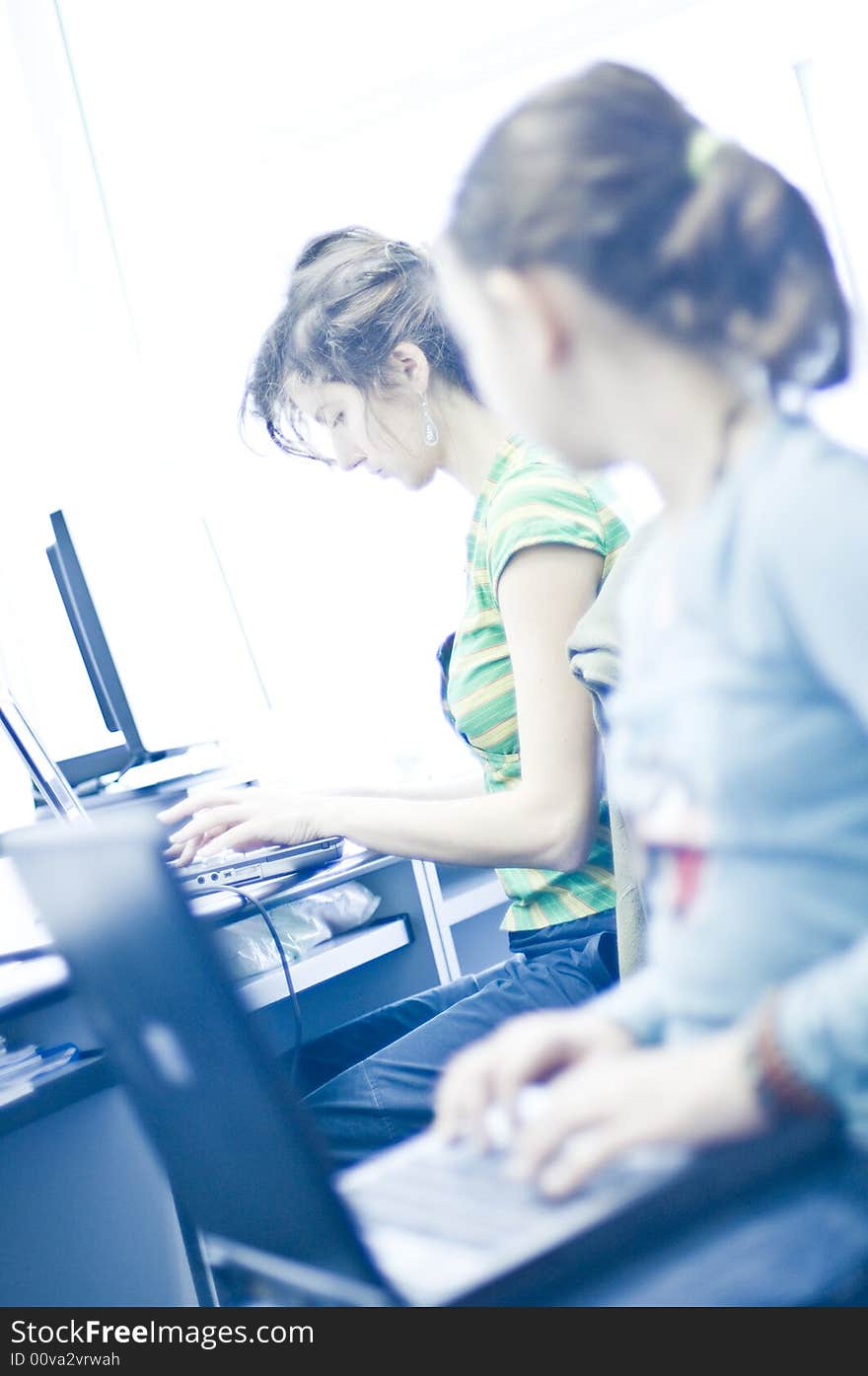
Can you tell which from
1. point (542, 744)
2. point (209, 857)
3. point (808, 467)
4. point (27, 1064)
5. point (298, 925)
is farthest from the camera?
point (298, 925)

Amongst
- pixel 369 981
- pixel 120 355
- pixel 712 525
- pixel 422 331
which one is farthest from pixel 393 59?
pixel 712 525

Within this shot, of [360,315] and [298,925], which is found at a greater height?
[360,315]

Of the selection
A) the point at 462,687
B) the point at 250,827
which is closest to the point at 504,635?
the point at 462,687

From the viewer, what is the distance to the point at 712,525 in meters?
0.52

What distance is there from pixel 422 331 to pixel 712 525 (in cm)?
64

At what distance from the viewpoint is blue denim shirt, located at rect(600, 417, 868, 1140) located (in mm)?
477

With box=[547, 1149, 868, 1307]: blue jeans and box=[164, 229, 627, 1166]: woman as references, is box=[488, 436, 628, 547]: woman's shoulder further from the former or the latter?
box=[547, 1149, 868, 1307]: blue jeans

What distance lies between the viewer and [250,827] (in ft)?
3.68

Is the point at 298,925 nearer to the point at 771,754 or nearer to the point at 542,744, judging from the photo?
the point at 542,744

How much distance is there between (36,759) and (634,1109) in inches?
36.5

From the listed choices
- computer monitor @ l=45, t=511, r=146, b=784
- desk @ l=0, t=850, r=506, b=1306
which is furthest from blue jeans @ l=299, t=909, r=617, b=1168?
computer monitor @ l=45, t=511, r=146, b=784

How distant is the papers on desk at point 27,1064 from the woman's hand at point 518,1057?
554mm

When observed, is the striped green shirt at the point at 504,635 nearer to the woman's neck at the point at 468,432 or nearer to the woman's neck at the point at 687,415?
the woman's neck at the point at 468,432

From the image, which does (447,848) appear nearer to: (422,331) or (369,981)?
(422,331)
